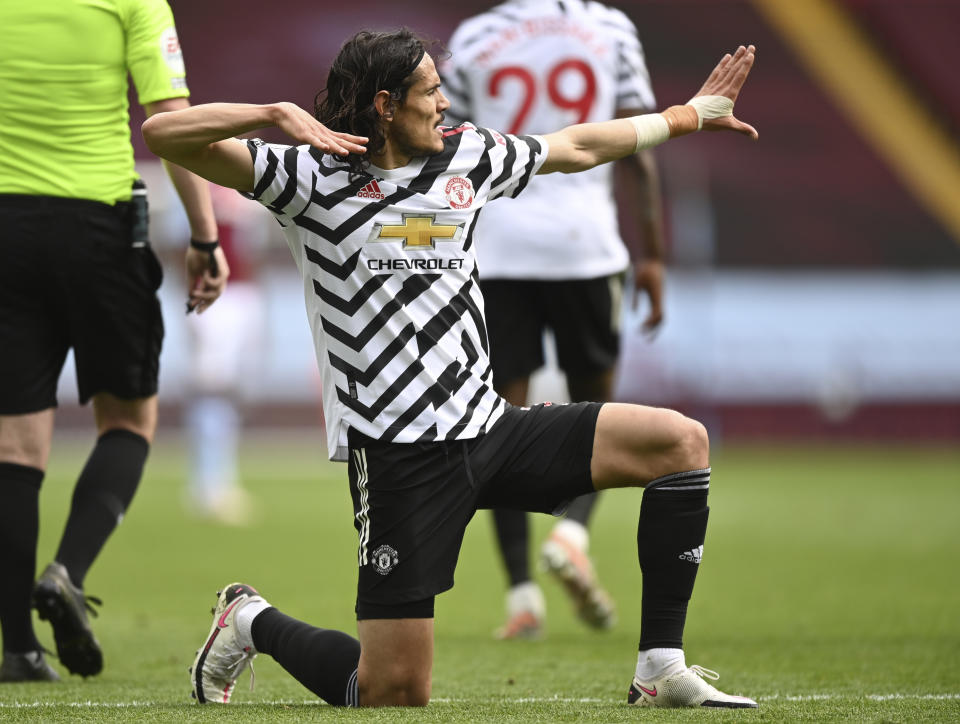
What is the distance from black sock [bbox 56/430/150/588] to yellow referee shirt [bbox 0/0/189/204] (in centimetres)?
68

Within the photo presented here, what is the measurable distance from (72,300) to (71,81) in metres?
0.56

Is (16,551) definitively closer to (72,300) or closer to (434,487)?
(72,300)

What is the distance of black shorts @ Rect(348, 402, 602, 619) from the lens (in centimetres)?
325

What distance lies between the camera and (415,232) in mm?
3248

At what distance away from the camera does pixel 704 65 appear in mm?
21938

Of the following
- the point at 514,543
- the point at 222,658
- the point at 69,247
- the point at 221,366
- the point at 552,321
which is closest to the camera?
the point at 222,658

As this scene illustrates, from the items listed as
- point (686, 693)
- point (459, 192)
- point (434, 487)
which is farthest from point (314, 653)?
point (459, 192)

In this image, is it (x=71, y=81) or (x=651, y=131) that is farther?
(x=71, y=81)

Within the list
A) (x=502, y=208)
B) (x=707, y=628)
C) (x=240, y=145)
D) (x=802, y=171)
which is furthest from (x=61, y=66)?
(x=802, y=171)

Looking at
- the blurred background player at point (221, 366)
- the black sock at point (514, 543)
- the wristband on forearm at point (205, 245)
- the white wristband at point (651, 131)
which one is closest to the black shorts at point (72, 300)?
the wristband on forearm at point (205, 245)

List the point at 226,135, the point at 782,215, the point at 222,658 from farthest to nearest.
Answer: the point at 782,215, the point at 222,658, the point at 226,135

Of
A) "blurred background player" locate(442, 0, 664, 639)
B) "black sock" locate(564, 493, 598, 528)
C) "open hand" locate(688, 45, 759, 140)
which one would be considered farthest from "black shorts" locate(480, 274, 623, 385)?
"open hand" locate(688, 45, 759, 140)

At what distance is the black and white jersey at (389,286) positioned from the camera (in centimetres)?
323

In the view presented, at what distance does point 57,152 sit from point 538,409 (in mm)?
1431
